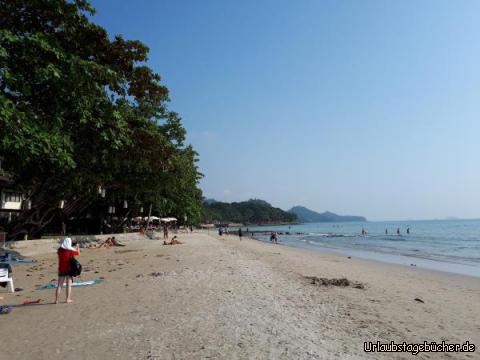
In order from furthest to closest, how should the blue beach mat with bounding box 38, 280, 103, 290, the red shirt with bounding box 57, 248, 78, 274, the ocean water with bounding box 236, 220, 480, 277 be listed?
the ocean water with bounding box 236, 220, 480, 277 < the blue beach mat with bounding box 38, 280, 103, 290 < the red shirt with bounding box 57, 248, 78, 274

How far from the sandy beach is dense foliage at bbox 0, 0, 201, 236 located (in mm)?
4149

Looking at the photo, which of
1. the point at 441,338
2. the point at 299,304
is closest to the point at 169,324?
Result: the point at 299,304

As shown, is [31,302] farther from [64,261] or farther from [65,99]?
[65,99]

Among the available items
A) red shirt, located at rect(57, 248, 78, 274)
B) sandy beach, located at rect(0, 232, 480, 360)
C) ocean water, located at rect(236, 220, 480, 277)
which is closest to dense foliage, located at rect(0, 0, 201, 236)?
red shirt, located at rect(57, 248, 78, 274)

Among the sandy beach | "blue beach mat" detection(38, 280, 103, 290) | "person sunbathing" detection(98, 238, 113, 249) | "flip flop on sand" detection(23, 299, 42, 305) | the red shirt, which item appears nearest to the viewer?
the sandy beach

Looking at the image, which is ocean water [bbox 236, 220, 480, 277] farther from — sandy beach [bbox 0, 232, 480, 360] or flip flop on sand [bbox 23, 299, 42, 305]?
flip flop on sand [bbox 23, 299, 42, 305]

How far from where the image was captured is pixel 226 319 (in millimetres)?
7012

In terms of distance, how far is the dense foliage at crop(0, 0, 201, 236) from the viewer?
923 centimetres

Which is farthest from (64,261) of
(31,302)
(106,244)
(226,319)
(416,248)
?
(416,248)

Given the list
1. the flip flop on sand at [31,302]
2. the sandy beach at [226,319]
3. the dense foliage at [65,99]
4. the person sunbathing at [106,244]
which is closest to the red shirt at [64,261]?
the sandy beach at [226,319]

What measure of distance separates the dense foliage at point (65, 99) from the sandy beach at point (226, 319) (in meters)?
4.15

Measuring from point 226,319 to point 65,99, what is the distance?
780cm

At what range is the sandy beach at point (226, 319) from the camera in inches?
215

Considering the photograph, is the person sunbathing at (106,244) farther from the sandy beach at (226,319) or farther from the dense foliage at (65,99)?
the sandy beach at (226,319)
